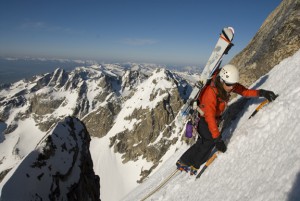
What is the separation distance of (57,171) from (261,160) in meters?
15.7

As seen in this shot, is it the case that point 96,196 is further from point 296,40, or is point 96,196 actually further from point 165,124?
point 165,124

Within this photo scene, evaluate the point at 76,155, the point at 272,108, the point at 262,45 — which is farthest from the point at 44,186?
the point at 262,45

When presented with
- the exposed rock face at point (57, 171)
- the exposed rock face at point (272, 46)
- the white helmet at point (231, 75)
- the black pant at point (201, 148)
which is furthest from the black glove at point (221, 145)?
the exposed rock face at point (57, 171)

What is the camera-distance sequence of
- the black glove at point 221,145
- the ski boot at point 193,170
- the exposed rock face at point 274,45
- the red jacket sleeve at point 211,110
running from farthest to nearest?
the exposed rock face at point 274,45 → the ski boot at point 193,170 → the black glove at point 221,145 → the red jacket sleeve at point 211,110

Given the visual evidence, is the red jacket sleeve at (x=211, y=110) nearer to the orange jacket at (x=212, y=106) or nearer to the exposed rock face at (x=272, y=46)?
the orange jacket at (x=212, y=106)

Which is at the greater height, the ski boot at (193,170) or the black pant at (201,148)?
the black pant at (201,148)

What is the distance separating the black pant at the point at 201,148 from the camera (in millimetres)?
9711

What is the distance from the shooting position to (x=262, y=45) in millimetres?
17016

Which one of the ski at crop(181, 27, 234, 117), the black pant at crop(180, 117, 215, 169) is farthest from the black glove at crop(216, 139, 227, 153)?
the ski at crop(181, 27, 234, 117)

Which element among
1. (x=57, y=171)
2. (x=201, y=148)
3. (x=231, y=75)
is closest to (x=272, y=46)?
(x=231, y=75)

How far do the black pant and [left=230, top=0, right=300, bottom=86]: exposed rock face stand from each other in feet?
24.6

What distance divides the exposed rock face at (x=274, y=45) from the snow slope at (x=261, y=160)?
2.99m

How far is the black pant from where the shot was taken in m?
9.71

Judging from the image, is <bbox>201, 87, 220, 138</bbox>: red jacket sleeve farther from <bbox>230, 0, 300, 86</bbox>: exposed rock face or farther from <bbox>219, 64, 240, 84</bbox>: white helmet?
<bbox>230, 0, 300, 86</bbox>: exposed rock face
